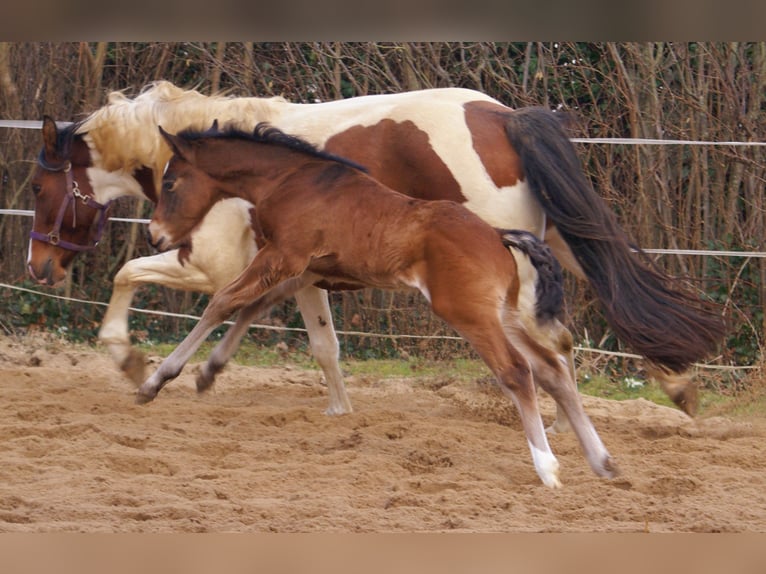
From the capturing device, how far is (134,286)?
5789 millimetres

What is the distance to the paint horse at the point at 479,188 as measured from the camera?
204 inches

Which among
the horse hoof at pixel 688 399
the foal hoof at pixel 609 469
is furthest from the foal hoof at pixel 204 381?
the horse hoof at pixel 688 399

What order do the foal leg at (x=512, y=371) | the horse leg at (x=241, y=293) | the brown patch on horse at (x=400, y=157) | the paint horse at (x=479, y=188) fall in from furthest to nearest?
the brown patch on horse at (x=400, y=157)
the paint horse at (x=479, y=188)
the horse leg at (x=241, y=293)
the foal leg at (x=512, y=371)

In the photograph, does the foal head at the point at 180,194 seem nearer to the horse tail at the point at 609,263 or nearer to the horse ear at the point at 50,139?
the horse ear at the point at 50,139

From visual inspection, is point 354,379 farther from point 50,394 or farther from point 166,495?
point 166,495

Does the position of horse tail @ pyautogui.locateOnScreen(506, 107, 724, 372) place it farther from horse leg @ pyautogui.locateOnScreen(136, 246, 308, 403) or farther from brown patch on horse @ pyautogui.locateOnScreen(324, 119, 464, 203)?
horse leg @ pyautogui.locateOnScreen(136, 246, 308, 403)

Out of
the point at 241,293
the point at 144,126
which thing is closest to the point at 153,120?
the point at 144,126

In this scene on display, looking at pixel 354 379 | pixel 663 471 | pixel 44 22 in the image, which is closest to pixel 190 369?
pixel 354 379

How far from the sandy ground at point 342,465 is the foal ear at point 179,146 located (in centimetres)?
145

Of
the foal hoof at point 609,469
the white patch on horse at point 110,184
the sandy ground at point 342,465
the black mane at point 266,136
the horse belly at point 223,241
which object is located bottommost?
the sandy ground at point 342,465

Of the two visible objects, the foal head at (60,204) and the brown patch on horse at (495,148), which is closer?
the brown patch on horse at (495,148)

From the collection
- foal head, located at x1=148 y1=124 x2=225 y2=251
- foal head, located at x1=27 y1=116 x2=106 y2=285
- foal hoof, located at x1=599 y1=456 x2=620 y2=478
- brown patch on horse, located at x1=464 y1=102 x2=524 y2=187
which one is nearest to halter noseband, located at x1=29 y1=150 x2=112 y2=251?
foal head, located at x1=27 y1=116 x2=106 y2=285

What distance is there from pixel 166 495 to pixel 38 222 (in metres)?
3.01

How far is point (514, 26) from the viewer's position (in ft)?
6.37
